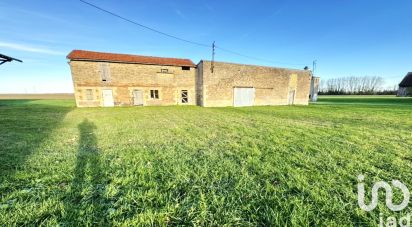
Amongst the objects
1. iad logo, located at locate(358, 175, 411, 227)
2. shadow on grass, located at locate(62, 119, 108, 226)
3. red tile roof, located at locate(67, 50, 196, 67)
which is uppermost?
red tile roof, located at locate(67, 50, 196, 67)

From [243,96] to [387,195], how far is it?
1861cm

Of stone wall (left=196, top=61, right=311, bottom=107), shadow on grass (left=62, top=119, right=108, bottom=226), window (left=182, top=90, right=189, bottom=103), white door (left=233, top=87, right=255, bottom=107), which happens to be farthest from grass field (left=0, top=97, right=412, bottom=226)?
window (left=182, top=90, right=189, bottom=103)

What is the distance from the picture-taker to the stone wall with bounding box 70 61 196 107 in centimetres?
1767

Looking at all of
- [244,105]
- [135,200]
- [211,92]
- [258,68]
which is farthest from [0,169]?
[258,68]

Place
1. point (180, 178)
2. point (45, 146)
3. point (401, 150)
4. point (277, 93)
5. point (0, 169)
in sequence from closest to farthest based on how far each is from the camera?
1. point (180, 178)
2. point (0, 169)
3. point (401, 150)
4. point (45, 146)
5. point (277, 93)

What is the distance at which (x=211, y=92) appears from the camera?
19109 millimetres

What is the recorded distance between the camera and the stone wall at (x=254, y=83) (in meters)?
18.9

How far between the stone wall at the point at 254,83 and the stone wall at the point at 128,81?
2.91m

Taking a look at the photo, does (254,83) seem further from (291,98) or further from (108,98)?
(108,98)

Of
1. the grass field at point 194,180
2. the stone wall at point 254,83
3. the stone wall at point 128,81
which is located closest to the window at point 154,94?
the stone wall at point 128,81

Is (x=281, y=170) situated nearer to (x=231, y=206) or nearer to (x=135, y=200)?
(x=231, y=206)

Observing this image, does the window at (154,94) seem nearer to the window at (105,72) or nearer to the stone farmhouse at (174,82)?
the stone farmhouse at (174,82)

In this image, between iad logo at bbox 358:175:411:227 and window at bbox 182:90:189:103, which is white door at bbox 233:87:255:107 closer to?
window at bbox 182:90:189:103

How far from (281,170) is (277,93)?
20952 millimetres
